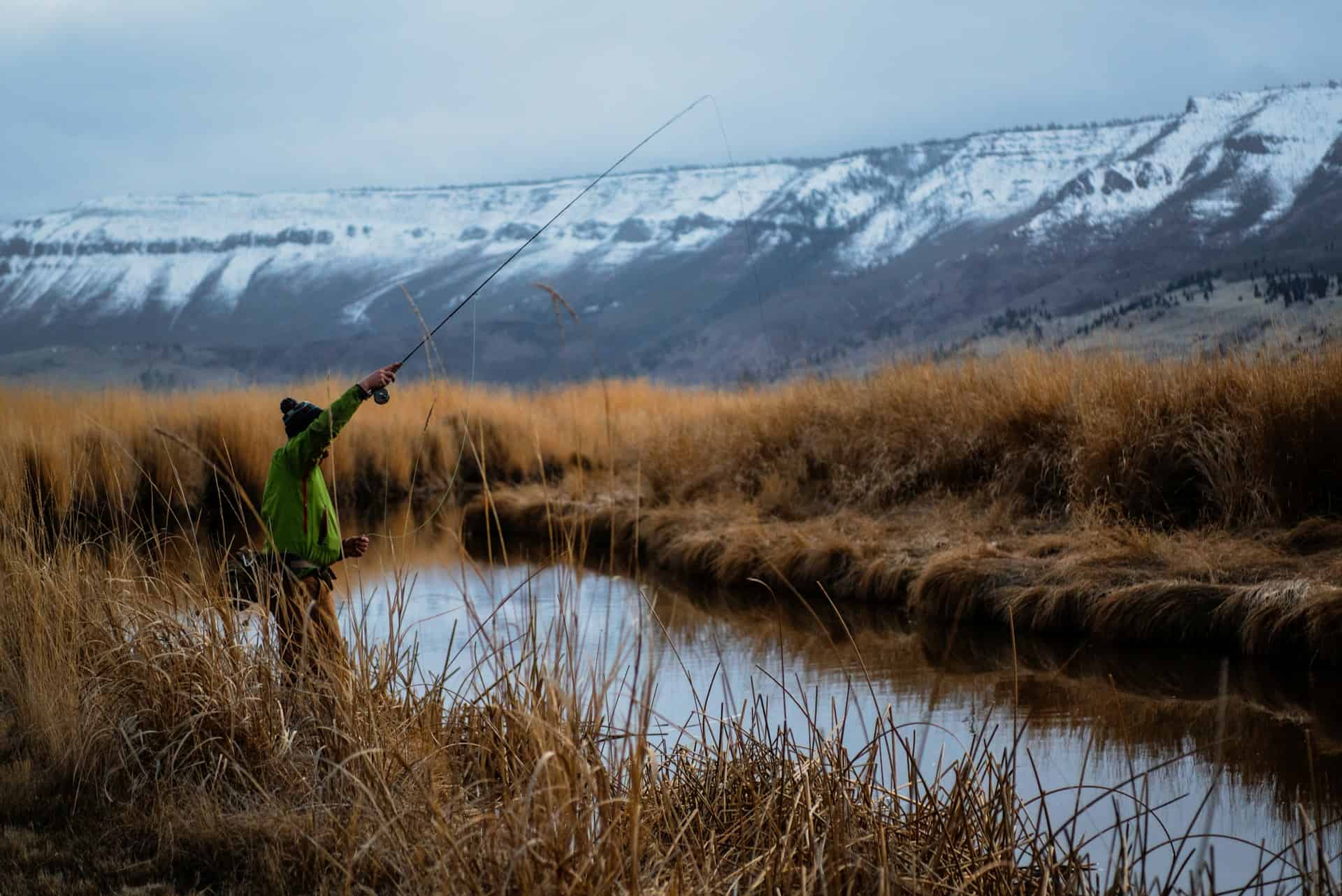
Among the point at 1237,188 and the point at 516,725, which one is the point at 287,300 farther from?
the point at 516,725

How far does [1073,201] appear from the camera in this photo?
368 feet

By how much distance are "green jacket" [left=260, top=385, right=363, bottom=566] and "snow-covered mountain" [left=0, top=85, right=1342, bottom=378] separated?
68.6 meters

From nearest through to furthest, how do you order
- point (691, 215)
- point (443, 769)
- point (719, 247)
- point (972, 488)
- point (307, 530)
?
1. point (443, 769)
2. point (307, 530)
3. point (972, 488)
4. point (719, 247)
5. point (691, 215)

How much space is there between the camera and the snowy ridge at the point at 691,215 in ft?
356

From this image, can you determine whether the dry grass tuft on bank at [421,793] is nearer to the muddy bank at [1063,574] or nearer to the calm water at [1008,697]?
the calm water at [1008,697]

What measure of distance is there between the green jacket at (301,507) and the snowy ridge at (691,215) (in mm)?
100933

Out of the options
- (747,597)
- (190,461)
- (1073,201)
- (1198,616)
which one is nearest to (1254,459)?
(1198,616)

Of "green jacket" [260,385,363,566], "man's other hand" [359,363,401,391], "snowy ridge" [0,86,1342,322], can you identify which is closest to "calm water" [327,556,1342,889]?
"green jacket" [260,385,363,566]

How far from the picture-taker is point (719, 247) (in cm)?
13138

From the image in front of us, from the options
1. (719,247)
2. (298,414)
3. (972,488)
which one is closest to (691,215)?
(719,247)

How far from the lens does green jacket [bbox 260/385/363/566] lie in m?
3.71

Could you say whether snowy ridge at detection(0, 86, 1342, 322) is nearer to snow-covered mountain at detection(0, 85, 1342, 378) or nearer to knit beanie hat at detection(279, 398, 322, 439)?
snow-covered mountain at detection(0, 85, 1342, 378)

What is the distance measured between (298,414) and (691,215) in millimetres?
143831

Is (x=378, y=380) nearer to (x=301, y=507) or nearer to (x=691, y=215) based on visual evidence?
(x=301, y=507)
